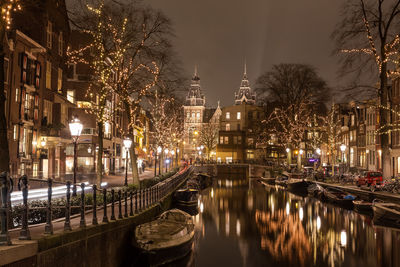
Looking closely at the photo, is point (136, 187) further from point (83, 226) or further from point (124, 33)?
point (83, 226)

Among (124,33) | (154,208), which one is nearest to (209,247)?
(154,208)

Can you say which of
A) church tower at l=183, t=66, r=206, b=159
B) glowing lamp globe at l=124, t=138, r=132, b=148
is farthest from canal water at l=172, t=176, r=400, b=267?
church tower at l=183, t=66, r=206, b=159

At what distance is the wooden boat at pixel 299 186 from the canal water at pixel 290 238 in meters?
11.8

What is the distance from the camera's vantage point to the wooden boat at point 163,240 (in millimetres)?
16859

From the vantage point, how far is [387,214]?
27.3 m

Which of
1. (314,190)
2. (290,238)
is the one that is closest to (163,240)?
(290,238)

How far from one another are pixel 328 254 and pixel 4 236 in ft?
56.0

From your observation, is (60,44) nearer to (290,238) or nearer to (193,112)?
(290,238)

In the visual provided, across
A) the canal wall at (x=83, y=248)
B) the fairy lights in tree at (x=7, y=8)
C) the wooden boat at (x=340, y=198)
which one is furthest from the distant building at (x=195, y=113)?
the fairy lights in tree at (x=7, y=8)

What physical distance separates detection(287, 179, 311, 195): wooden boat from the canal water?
463 inches

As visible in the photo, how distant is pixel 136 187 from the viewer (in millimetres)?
28438

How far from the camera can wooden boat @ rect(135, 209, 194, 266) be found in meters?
16.9

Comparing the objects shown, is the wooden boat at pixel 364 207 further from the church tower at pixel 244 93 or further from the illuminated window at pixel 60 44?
the church tower at pixel 244 93

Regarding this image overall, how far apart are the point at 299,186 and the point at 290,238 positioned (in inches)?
1092
